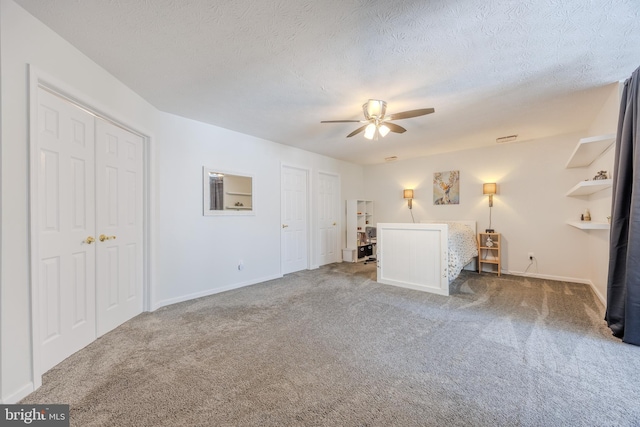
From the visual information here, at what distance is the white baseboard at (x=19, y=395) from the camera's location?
4.82 feet

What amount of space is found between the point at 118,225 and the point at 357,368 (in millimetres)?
2648

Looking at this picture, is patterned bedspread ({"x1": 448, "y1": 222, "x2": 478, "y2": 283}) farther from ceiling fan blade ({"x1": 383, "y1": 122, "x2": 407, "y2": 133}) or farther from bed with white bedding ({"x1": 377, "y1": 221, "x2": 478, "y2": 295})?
ceiling fan blade ({"x1": 383, "y1": 122, "x2": 407, "y2": 133})

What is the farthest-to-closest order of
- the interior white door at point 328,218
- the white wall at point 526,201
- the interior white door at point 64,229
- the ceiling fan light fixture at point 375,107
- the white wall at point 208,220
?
the interior white door at point 328,218, the white wall at point 526,201, the white wall at point 208,220, the ceiling fan light fixture at point 375,107, the interior white door at point 64,229

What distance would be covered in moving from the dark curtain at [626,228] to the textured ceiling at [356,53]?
47 cm

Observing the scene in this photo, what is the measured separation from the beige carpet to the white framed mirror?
1.39 m

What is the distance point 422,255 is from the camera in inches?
148

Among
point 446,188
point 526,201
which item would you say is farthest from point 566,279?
point 446,188

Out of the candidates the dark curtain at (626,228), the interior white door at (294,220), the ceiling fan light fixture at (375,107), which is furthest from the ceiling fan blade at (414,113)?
the interior white door at (294,220)

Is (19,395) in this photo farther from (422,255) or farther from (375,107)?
(422,255)

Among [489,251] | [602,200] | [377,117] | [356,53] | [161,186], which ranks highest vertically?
[356,53]

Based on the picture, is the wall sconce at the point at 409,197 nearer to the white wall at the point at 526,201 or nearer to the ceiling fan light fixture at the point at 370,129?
the white wall at the point at 526,201

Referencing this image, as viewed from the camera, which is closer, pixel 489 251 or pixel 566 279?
pixel 566 279

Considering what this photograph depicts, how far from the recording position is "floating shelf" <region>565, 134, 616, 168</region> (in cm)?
267

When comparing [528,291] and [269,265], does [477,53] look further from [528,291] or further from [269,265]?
[269,265]
